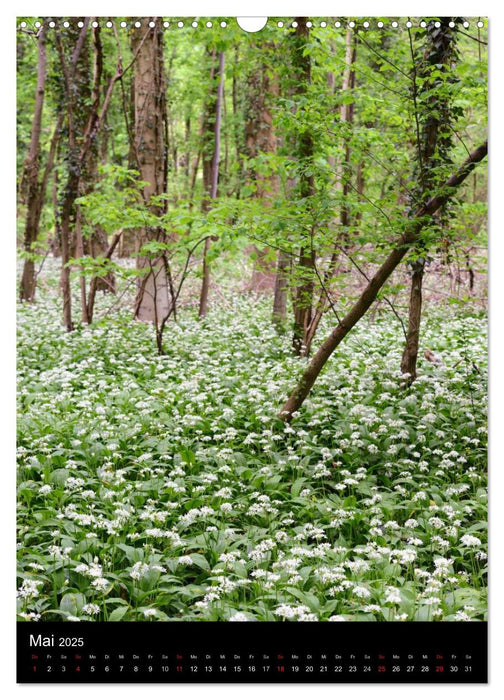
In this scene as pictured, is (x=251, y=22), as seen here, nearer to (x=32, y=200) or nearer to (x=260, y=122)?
(x=32, y=200)

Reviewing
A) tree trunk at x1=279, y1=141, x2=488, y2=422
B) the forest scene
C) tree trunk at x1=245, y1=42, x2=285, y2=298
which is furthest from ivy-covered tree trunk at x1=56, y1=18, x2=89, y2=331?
tree trunk at x1=279, y1=141, x2=488, y2=422

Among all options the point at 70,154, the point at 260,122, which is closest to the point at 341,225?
the point at 70,154

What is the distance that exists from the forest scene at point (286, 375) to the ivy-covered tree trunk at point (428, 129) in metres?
0.03

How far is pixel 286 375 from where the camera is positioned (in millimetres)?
6074

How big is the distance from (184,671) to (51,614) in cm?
80

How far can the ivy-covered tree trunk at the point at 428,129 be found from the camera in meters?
4.10

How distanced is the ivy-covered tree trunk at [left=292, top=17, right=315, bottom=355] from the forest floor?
0.35 meters

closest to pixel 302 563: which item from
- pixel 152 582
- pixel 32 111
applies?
pixel 152 582

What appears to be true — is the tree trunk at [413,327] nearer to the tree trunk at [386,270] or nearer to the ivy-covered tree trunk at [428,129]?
the ivy-covered tree trunk at [428,129]

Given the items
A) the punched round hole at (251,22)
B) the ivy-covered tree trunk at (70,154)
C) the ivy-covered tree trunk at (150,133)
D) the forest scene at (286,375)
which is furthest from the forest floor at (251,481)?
the punched round hole at (251,22)

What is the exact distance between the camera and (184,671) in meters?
2.29

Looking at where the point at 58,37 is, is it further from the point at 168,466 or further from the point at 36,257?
the point at 168,466

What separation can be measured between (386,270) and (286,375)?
192 centimetres

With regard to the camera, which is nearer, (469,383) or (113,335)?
(469,383)
